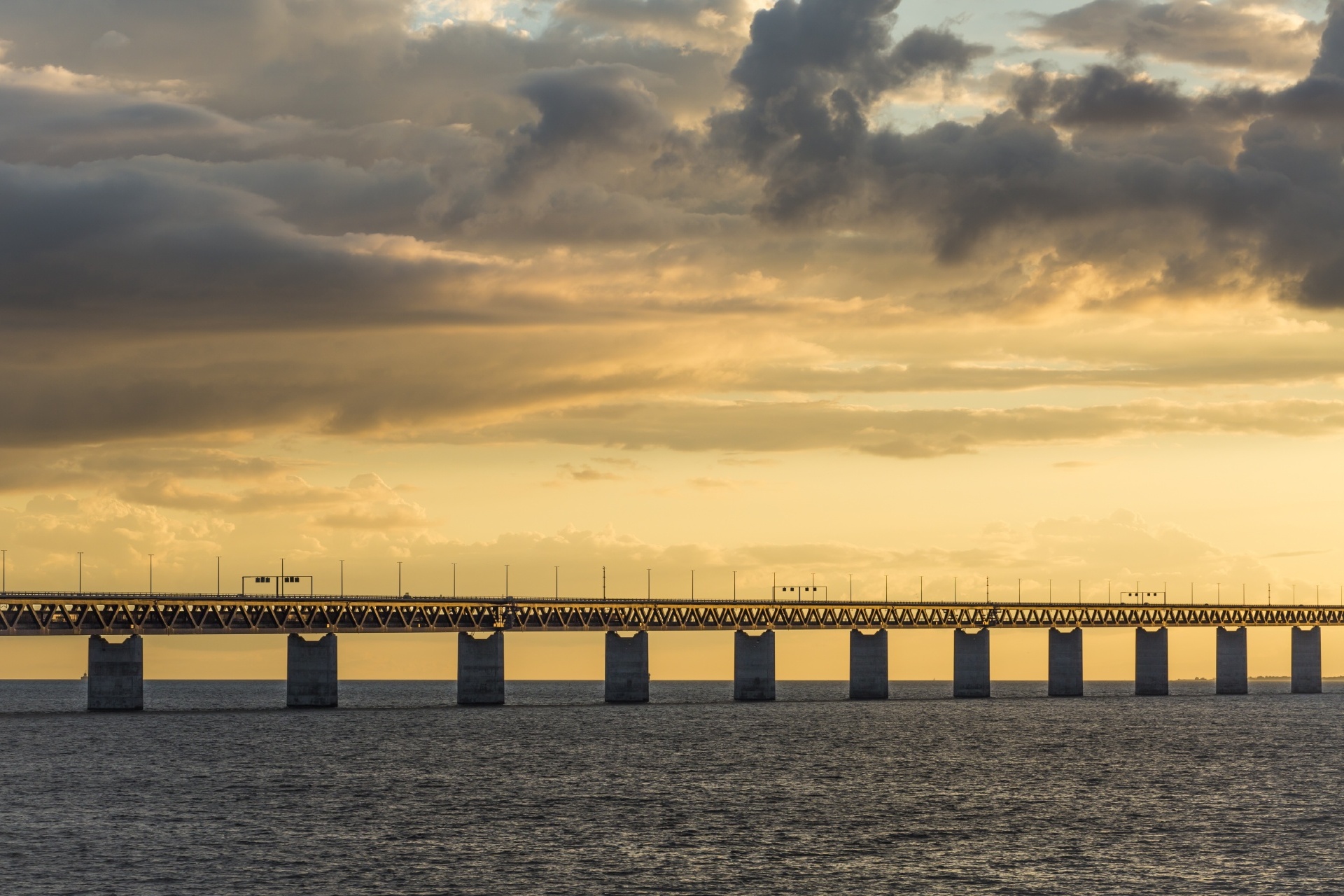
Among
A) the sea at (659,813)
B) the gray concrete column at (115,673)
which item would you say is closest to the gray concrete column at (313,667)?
the gray concrete column at (115,673)

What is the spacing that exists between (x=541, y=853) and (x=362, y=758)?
2136 inches

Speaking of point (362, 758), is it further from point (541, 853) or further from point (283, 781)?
point (541, 853)

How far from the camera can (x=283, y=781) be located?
113688mm

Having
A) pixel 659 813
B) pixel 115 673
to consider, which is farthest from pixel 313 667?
pixel 659 813

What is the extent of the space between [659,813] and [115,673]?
10641 centimetres

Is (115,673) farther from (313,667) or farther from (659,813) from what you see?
(659,813)

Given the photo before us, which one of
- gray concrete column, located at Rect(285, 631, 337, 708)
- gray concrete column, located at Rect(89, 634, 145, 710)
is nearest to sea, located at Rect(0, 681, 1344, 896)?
gray concrete column, located at Rect(89, 634, 145, 710)

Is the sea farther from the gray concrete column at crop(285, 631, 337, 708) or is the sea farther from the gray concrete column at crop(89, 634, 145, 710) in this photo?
the gray concrete column at crop(285, 631, 337, 708)

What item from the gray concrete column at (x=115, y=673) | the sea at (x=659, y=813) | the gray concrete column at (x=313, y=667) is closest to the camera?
the sea at (x=659, y=813)

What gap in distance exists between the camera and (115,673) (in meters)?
187

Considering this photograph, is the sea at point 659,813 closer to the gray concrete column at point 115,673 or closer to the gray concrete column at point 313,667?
the gray concrete column at point 115,673

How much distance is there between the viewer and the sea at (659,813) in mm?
74375

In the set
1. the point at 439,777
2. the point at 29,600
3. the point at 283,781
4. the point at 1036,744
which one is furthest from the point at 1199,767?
the point at 29,600

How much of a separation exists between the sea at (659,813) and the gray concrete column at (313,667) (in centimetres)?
2975
